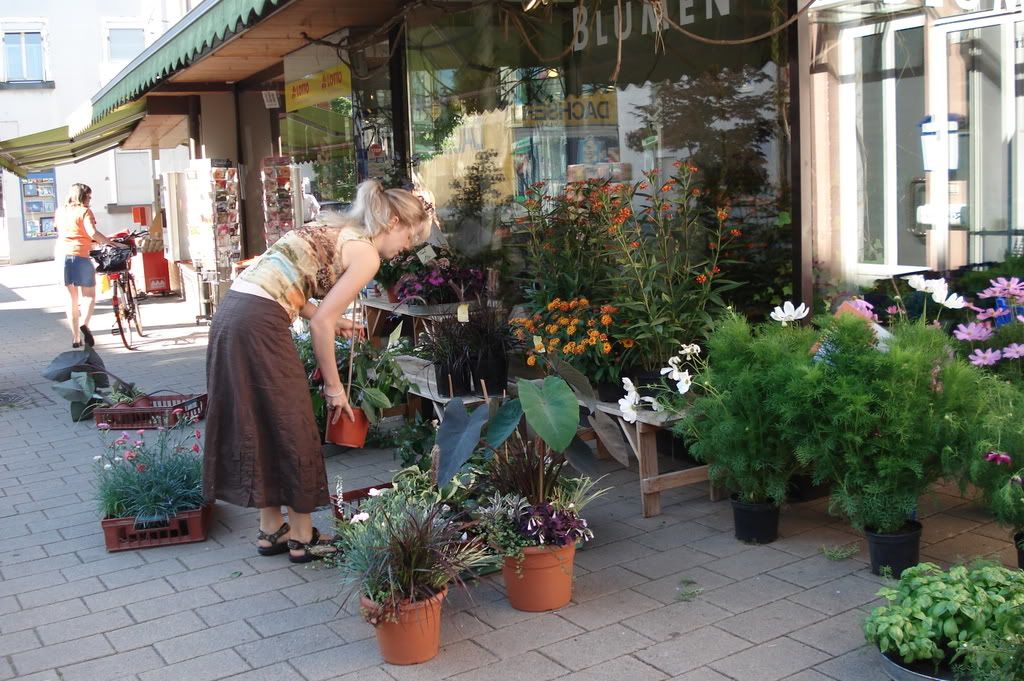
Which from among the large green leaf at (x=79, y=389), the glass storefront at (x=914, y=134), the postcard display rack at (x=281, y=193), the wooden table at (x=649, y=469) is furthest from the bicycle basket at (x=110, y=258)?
the glass storefront at (x=914, y=134)

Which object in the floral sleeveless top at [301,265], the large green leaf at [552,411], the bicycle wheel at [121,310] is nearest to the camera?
the large green leaf at [552,411]

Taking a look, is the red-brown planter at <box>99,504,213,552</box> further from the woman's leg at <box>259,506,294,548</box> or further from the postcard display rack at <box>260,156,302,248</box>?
the postcard display rack at <box>260,156,302,248</box>

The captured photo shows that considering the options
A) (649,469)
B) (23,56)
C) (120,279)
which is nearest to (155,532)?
(649,469)

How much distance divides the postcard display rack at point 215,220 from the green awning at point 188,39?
125 cm

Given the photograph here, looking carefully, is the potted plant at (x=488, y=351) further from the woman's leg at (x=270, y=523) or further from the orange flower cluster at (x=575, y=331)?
the woman's leg at (x=270, y=523)

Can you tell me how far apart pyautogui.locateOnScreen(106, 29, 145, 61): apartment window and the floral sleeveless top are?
86.4 feet

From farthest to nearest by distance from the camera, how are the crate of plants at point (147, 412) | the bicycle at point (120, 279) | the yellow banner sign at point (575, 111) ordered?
1. the bicycle at point (120, 279)
2. the crate of plants at point (147, 412)
3. the yellow banner sign at point (575, 111)

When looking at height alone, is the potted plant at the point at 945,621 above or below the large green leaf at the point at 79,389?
below

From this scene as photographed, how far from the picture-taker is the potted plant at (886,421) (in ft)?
12.5

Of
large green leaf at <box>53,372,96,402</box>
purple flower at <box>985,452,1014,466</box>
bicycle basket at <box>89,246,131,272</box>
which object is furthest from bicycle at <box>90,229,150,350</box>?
purple flower at <box>985,452,1014,466</box>

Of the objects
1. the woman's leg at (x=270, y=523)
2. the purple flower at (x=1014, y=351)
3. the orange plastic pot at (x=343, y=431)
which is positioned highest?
the purple flower at (x=1014, y=351)

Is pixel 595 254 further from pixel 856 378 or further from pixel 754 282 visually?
pixel 856 378

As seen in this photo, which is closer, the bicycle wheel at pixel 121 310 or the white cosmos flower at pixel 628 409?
the white cosmos flower at pixel 628 409

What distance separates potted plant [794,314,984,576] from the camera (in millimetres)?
3822
